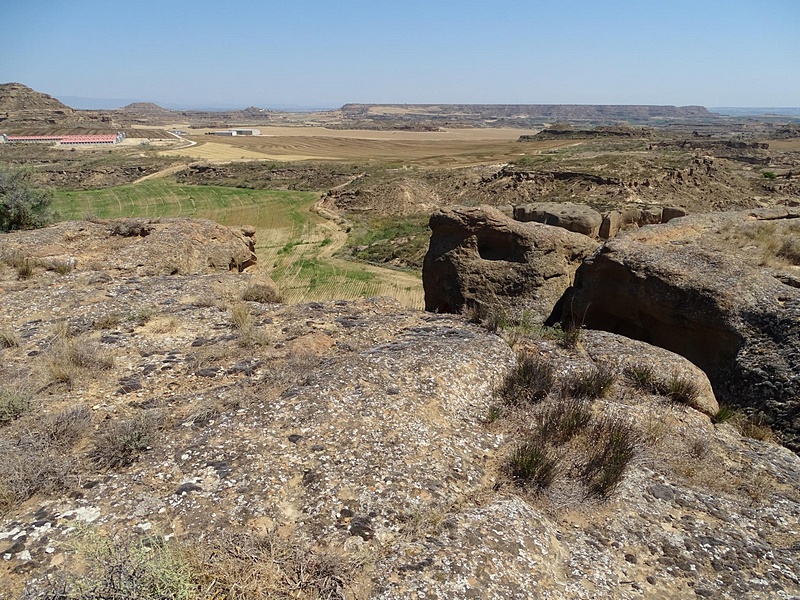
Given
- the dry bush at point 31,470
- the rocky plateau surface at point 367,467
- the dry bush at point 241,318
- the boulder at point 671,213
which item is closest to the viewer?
the rocky plateau surface at point 367,467

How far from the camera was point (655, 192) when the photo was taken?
1505 inches

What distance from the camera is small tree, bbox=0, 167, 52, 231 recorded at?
17.5 meters

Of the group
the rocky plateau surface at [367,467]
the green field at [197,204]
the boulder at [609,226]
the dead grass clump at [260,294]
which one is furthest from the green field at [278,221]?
the rocky plateau surface at [367,467]

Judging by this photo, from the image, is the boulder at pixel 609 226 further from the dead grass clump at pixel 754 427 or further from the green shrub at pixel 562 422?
the green shrub at pixel 562 422

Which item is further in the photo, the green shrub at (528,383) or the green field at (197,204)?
the green field at (197,204)

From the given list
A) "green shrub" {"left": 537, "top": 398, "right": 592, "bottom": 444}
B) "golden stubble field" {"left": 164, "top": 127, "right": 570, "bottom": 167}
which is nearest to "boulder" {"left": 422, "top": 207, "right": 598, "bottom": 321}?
"green shrub" {"left": 537, "top": 398, "right": 592, "bottom": 444}

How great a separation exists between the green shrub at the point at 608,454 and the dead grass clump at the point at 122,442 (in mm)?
5168

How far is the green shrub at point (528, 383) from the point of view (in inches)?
282

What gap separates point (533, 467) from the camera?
5.68 m

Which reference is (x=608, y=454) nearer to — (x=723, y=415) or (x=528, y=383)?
(x=528, y=383)

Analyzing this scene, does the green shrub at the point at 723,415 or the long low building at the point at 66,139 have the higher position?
the long low building at the point at 66,139

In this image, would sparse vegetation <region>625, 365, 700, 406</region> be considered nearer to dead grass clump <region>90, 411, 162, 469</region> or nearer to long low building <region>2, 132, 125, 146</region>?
dead grass clump <region>90, 411, 162, 469</region>

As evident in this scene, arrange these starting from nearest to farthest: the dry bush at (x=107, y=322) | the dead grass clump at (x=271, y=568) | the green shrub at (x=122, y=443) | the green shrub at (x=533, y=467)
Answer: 1. the dead grass clump at (x=271, y=568)
2. the green shrub at (x=122, y=443)
3. the green shrub at (x=533, y=467)
4. the dry bush at (x=107, y=322)

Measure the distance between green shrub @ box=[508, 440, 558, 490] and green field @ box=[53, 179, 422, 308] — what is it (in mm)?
14870
